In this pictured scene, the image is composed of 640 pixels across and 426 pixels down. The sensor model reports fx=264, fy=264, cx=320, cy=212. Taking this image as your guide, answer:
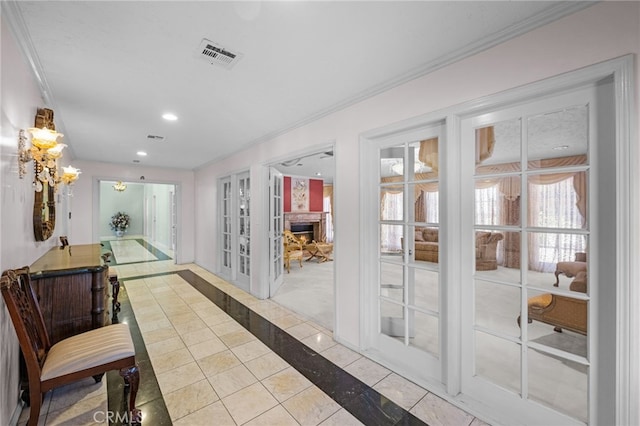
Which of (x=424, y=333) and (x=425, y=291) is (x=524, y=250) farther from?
(x=424, y=333)

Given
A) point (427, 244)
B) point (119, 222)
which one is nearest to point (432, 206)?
point (427, 244)

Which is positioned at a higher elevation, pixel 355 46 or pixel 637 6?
pixel 355 46

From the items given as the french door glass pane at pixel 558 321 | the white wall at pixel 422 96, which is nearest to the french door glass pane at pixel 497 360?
the french door glass pane at pixel 558 321

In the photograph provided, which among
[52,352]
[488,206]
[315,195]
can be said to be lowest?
[52,352]

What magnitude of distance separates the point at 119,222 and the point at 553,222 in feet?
50.6

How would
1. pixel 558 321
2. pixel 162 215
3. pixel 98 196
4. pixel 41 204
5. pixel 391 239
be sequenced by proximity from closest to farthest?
1. pixel 558 321
2. pixel 41 204
3. pixel 391 239
4. pixel 98 196
5. pixel 162 215

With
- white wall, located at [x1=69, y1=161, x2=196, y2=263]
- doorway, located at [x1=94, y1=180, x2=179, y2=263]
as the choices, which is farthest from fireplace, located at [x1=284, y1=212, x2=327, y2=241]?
doorway, located at [x1=94, y1=180, x2=179, y2=263]

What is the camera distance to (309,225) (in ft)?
30.7

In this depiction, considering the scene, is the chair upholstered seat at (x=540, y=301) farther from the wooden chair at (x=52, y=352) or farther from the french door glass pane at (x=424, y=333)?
the wooden chair at (x=52, y=352)

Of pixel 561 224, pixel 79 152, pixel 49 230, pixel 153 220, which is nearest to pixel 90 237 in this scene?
pixel 79 152

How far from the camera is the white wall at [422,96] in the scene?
1367 millimetres

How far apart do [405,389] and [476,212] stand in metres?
1.47

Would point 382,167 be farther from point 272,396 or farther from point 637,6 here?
point 272,396

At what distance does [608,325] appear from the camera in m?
1.38
